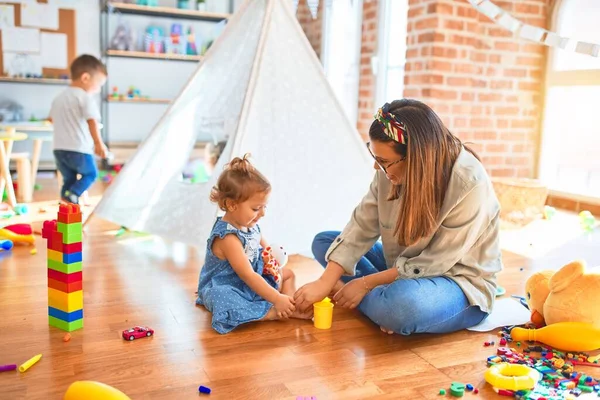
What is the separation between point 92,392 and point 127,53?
14.5ft

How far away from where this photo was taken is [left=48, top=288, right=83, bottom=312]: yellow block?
5.45 feet

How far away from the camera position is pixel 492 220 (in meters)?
1.72

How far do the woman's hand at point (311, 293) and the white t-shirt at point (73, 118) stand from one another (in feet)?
6.66

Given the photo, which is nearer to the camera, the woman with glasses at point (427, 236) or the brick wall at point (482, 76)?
the woman with glasses at point (427, 236)

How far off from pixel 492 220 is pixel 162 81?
14.3 ft

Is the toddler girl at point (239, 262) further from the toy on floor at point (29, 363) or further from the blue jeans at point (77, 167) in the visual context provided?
the blue jeans at point (77, 167)

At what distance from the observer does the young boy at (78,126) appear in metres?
3.33

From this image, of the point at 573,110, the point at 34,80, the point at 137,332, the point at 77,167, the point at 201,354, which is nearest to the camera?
the point at 201,354

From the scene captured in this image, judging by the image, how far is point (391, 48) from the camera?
4402 millimetres

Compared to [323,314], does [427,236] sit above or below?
above

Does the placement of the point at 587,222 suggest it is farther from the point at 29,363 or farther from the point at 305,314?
the point at 29,363

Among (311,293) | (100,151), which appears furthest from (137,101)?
(311,293)

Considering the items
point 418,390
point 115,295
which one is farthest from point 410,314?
point 115,295

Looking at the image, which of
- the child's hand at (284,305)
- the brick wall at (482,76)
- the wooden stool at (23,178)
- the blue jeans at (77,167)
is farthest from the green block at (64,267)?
the brick wall at (482,76)
